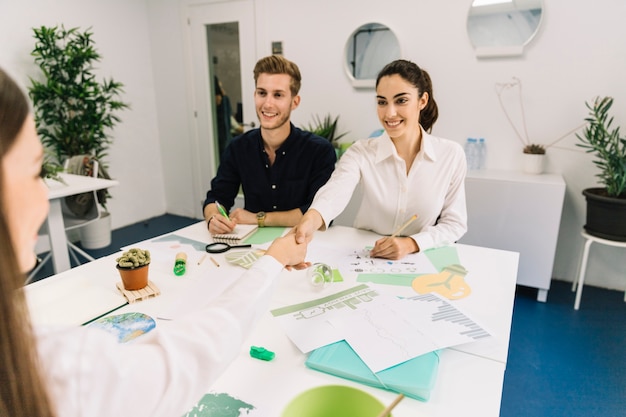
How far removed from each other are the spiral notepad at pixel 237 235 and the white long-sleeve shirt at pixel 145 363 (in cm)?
87

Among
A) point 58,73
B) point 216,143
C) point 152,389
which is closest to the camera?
point 152,389

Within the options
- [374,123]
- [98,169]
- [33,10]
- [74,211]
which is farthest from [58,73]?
[374,123]

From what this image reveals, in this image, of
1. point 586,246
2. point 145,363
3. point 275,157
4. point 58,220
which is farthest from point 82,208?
point 586,246

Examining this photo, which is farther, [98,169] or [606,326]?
[98,169]

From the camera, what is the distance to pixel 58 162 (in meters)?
3.59

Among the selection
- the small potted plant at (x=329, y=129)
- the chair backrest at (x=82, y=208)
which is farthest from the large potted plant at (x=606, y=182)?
the chair backrest at (x=82, y=208)

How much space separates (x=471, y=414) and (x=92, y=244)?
370 cm

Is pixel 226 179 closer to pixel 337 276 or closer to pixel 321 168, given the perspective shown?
pixel 321 168

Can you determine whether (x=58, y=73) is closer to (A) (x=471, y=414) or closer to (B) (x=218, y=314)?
(B) (x=218, y=314)

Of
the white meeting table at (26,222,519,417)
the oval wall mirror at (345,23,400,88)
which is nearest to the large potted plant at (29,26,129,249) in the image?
the oval wall mirror at (345,23,400,88)

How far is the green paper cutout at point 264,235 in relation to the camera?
63.5 inches

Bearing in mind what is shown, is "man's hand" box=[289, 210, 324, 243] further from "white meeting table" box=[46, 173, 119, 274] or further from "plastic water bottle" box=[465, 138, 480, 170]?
"plastic water bottle" box=[465, 138, 480, 170]

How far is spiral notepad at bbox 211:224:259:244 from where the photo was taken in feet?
5.20

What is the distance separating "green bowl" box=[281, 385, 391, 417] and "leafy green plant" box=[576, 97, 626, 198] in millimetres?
2412
